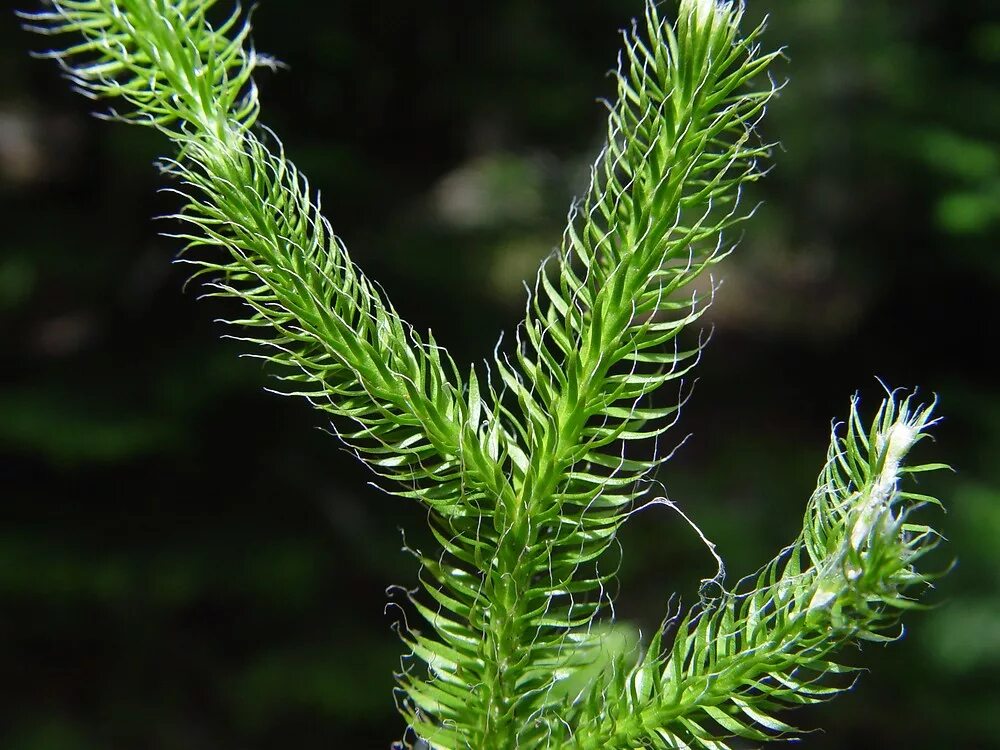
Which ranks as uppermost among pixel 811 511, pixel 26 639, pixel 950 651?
pixel 950 651

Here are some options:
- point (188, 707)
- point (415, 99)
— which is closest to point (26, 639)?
point (188, 707)

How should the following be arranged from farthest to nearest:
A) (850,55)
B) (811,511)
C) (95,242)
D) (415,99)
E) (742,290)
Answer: (742,290) < (850,55) < (415,99) < (95,242) < (811,511)

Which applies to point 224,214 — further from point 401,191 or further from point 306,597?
point 401,191

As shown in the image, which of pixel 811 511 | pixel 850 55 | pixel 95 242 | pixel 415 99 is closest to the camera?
pixel 811 511

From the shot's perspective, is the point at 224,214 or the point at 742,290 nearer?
the point at 224,214

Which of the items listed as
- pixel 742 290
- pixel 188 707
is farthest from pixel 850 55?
pixel 188 707

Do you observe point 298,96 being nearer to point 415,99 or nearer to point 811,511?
point 415,99

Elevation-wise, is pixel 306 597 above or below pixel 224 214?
above

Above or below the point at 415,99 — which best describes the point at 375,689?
below

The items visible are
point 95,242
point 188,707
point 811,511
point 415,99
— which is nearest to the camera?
point 811,511
